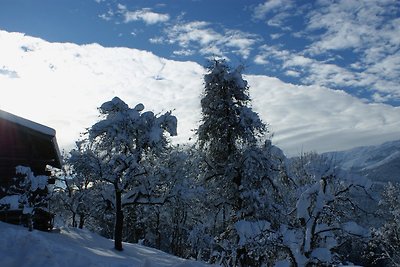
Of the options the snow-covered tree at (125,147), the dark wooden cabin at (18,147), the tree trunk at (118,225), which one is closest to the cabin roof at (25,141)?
the dark wooden cabin at (18,147)

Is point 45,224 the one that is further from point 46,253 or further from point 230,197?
point 46,253

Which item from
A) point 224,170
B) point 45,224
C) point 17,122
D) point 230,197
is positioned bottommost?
point 45,224

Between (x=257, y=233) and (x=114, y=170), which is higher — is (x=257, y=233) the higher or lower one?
the lower one

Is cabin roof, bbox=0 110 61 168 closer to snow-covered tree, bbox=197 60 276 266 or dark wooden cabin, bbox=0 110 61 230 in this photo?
dark wooden cabin, bbox=0 110 61 230

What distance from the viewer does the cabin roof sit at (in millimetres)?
19000

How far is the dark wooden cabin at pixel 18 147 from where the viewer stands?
19047 mm

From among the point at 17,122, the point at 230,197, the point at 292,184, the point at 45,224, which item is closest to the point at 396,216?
the point at 292,184

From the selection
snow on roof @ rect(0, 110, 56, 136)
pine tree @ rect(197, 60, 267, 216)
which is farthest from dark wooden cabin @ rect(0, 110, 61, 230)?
pine tree @ rect(197, 60, 267, 216)

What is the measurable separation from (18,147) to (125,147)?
16.9 feet

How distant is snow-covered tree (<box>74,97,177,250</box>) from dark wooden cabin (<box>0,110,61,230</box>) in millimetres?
1848

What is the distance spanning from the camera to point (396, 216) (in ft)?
110

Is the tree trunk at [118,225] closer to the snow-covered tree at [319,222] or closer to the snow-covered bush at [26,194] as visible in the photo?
Answer: the snow-covered bush at [26,194]

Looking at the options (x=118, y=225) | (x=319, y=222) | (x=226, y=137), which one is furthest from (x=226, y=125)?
(x=319, y=222)

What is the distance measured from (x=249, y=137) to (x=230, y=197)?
2.93m
